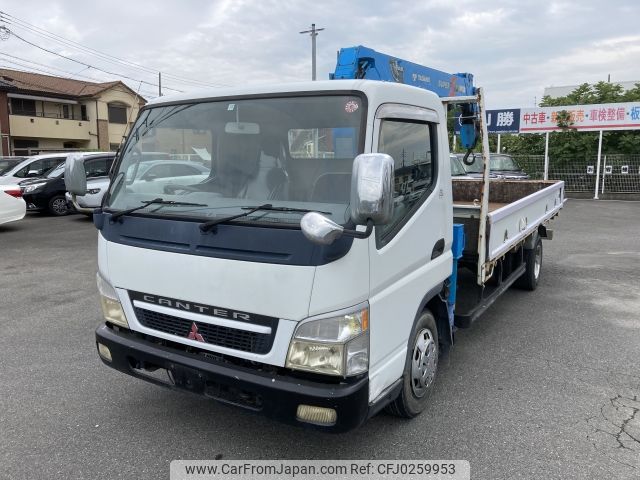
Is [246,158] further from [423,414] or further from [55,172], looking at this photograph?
[55,172]

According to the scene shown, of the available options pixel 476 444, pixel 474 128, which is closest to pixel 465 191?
pixel 474 128

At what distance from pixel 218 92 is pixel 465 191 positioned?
15.0 ft

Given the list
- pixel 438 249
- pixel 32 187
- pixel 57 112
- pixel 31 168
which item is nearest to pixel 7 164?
pixel 31 168

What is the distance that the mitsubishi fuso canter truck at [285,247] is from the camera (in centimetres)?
243

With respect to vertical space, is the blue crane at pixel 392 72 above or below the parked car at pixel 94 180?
above

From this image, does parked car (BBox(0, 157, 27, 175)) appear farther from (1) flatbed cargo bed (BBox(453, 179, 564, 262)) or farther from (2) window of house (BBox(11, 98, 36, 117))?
(2) window of house (BBox(11, 98, 36, 117))

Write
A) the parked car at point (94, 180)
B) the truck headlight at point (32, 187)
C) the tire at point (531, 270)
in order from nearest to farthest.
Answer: the tire at point (531, 270), the parked car at point (94, 180), the truck headlight at point (32, 187)

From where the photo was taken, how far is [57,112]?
36531 mm

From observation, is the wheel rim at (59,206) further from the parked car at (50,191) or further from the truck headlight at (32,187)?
the truck headlight at (32,187)

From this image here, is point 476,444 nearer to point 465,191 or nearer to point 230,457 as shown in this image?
point 230,457

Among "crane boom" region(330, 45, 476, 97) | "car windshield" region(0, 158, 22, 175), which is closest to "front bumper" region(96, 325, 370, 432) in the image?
"crane boom" region(330, 45, 476, 97)

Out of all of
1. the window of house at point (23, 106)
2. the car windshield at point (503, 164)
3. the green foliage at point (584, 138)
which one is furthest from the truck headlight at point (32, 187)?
the window of house at point (23, 106)

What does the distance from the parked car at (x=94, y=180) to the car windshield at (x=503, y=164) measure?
1184 cm

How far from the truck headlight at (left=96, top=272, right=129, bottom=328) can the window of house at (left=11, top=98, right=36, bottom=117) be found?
120 feet
